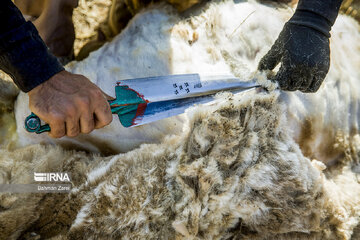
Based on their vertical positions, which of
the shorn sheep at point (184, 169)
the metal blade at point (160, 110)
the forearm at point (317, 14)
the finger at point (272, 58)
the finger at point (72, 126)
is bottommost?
the shorn sheep at point (184, 169)

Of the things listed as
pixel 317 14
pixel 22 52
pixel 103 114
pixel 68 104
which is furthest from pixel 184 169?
pixel 317 14

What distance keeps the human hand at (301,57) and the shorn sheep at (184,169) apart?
10 cm

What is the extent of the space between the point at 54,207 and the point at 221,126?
83 cm

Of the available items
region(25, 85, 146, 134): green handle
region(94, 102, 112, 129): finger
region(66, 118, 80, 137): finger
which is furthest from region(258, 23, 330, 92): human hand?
region(66, 118, 80, 137): finger

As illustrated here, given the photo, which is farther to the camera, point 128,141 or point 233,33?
point 233,33

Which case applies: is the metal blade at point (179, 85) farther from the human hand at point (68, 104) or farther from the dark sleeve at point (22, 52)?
the dark sleeve at point (22, 52)

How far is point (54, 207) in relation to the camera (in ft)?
4.22

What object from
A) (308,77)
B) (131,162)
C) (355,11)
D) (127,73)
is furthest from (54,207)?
(355,11)

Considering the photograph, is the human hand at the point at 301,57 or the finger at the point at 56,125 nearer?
the finger at the point at 56,125

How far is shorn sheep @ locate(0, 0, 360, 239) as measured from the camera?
3.90ft

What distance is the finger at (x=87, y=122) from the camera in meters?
1.14

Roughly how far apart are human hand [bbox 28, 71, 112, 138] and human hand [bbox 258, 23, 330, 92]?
812 mm

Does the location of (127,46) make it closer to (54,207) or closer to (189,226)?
(54,207)

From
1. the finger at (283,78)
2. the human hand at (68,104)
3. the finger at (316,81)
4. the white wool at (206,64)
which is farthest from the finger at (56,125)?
the finger at (316,81)
